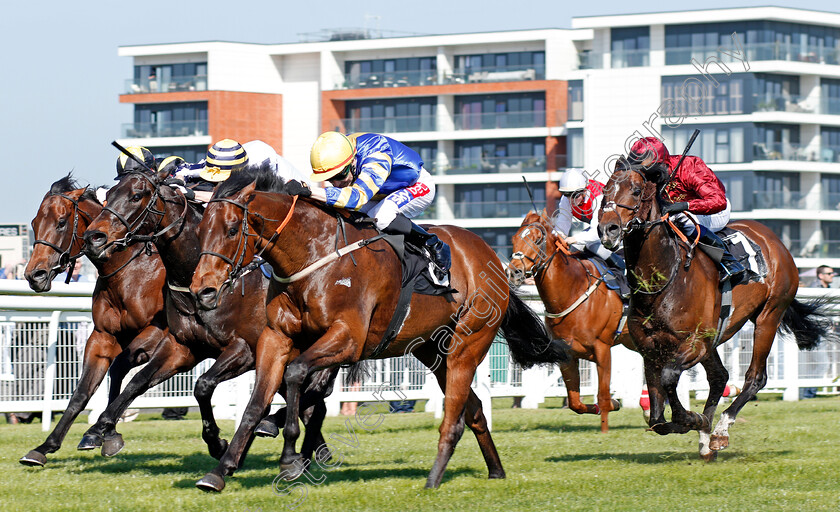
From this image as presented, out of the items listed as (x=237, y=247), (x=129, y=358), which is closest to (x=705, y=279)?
A: (x=237, y=247)

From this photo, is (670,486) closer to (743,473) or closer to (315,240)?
(743,473)

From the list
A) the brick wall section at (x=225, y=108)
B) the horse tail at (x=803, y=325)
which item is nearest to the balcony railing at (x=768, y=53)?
the brick wall section at (x=225, y=108)

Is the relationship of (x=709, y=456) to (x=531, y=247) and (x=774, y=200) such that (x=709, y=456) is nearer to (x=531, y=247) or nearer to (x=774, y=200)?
(x=531, y=247)

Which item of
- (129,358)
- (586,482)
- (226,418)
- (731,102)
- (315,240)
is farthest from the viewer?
(731,102)

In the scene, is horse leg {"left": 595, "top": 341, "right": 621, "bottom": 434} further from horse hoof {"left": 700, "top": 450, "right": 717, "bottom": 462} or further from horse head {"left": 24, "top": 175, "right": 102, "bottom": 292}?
horse head {"left": 24, "top": 175, "right": 102, "bottom": 292}

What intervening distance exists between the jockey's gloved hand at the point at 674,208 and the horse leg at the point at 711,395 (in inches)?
44.2

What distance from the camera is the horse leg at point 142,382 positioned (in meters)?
6.94

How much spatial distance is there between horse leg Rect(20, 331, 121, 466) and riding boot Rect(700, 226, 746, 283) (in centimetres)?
397

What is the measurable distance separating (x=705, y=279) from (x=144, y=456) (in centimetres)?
411

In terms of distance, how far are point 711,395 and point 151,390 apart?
16.6ft

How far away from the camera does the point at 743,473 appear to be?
6.69m

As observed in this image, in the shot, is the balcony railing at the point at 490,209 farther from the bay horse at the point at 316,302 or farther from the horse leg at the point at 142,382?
the bay horse at the point at 316,302

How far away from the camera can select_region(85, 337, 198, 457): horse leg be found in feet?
22.8

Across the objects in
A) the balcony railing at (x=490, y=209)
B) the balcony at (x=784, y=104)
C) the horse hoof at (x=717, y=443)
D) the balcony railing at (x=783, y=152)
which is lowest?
the horse hoof at (x=717, y=443)
